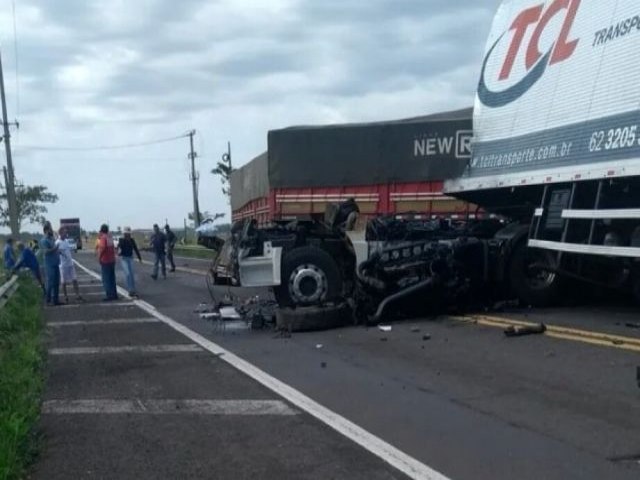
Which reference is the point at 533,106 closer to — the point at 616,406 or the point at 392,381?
the point at 392,381

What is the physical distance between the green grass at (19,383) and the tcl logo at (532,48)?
725 centimetres

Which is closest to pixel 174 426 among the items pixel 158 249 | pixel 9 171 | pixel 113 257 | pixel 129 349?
pixel 129 349

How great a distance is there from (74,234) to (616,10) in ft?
241

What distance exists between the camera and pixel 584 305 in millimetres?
13258

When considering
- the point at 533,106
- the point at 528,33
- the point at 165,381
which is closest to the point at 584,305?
the point at 533,106

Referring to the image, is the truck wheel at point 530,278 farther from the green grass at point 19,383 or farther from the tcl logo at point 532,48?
the green grass at point 19,383

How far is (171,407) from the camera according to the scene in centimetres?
780

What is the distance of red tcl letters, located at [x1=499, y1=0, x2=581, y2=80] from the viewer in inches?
459

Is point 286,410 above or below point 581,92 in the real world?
below

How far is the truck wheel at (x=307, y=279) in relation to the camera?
13.1 m

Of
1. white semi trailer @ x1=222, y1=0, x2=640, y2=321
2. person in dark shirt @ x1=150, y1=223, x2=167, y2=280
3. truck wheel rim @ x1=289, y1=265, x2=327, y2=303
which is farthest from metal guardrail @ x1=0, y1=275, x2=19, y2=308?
person in dark shirt @ x1=150, y1=223, x2=167, y2=280

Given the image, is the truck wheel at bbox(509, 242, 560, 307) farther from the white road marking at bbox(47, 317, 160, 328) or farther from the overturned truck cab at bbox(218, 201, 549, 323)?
the white road marking at bbox(47, 317, 160, 328)

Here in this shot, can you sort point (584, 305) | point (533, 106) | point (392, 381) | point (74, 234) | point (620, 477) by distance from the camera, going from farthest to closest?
point (74, 234)
point (584, 305)
point (533, 106)
point (392, 381)
point (620, 477)

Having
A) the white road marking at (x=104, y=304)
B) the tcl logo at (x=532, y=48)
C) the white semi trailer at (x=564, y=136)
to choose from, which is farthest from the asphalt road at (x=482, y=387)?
the white road marking at (x=104, y=304)
